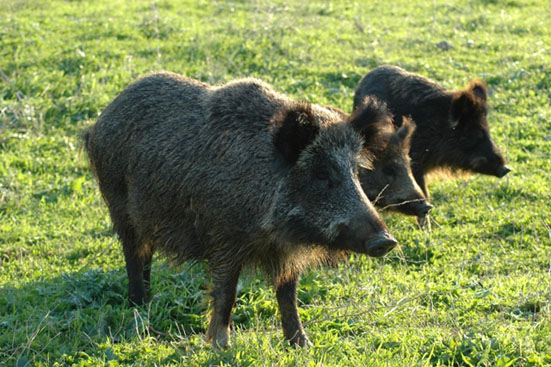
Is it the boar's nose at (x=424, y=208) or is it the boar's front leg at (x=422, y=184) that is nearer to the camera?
the boar's nose at (x=424, y=208)

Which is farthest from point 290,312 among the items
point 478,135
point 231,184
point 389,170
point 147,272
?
point 478,135

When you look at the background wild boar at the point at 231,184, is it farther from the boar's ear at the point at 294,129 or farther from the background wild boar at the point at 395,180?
the background wild boar at the point at 395,180

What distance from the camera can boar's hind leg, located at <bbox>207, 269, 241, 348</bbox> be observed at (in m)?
4.75

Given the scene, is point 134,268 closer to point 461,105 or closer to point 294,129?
point 294,129

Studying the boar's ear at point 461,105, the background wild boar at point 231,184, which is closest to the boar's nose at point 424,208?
the boar's ear at point 461,105

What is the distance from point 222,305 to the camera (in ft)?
15.7

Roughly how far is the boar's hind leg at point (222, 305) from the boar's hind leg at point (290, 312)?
0.32 metres

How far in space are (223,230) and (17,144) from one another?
4.99 m

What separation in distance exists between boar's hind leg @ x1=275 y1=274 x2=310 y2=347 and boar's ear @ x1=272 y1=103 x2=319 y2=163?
920 mm

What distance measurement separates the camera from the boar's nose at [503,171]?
7875 mm

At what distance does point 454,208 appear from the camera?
7816mm

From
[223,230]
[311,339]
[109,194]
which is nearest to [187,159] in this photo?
[223,230]

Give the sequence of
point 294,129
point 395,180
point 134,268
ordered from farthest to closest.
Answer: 1. point 395,180
2. point 134,268
3. point 294,129

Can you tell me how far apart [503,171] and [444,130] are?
783 millimetres
